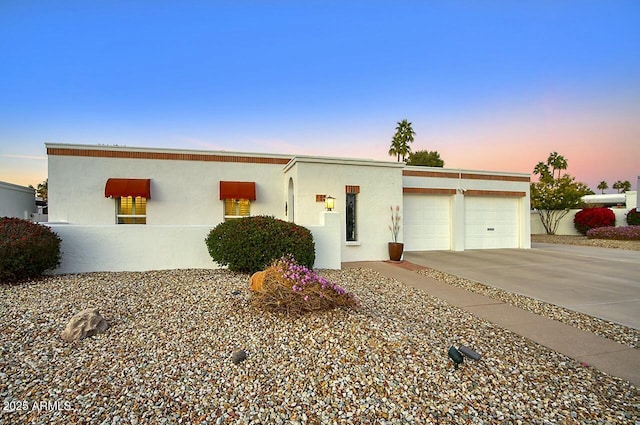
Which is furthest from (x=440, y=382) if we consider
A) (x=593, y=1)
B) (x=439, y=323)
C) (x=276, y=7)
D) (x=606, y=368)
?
(x=593, y=1)

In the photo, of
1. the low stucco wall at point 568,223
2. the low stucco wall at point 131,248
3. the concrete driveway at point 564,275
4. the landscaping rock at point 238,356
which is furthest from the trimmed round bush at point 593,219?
the landscaping rock at point 238,356

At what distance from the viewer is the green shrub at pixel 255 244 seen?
23.5 feet

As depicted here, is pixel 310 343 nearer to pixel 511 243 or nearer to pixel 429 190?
pixel 429 190

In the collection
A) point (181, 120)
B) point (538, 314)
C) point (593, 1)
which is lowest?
point (538, 314)

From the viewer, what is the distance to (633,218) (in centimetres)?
1992

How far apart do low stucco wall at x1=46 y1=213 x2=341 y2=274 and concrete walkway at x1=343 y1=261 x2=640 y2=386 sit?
5900 millimetres

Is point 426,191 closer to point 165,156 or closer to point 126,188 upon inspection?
→ point 165,156

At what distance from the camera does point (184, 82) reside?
1162cm

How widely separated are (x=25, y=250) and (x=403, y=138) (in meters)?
29.4

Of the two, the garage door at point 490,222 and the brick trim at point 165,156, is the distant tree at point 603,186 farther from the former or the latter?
the brick trim at point 165,156

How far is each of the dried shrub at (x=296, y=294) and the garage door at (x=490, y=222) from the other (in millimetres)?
11434

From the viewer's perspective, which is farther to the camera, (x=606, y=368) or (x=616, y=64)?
(x=616, y=64)

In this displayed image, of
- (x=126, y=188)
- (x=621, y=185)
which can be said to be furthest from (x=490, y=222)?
(x=621, y=185)

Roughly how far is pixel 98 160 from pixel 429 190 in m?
13.7
